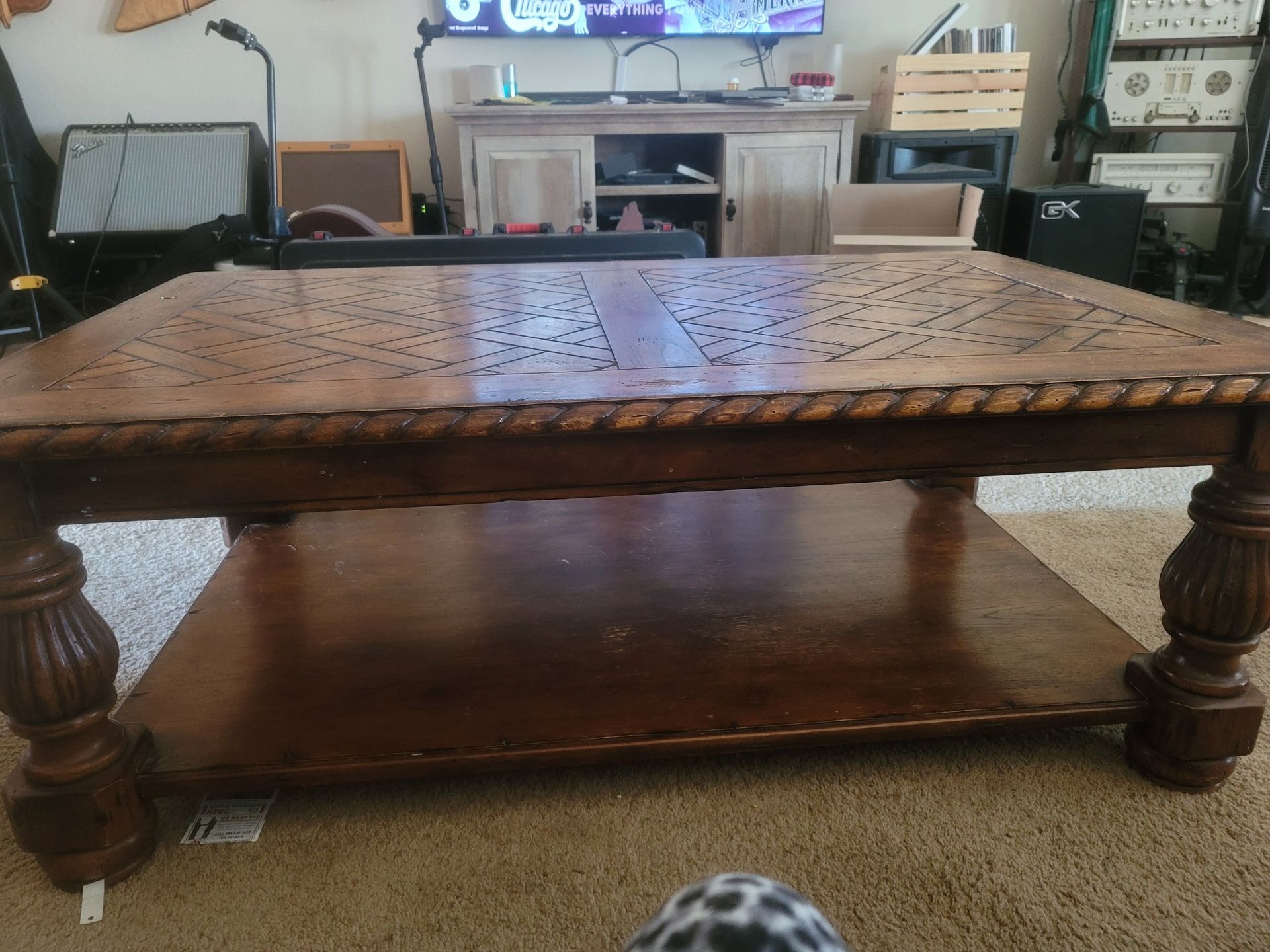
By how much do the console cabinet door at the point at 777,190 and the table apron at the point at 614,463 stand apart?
2.33m

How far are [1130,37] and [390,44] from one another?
254 cm

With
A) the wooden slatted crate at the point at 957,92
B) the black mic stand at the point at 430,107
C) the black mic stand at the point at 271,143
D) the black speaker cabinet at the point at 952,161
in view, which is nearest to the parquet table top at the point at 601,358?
the black mic stand at the point at 271,143

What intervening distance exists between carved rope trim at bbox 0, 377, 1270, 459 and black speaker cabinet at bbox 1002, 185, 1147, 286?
2.45 m

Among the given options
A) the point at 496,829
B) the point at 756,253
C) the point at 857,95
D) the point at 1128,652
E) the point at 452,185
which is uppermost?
the point at 857,95

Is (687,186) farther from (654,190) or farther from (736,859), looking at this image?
(736,859)

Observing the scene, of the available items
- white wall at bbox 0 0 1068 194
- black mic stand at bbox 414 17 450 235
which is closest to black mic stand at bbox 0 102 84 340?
white wall at bbox 0 0 1068 194

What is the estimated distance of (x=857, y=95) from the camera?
3393 millimetres

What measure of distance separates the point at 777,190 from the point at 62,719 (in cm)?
280

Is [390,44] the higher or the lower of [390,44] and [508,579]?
the higher

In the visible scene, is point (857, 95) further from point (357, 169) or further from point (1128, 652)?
point (1128, 652)

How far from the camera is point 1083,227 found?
295 cm

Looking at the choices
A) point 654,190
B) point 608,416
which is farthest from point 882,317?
point 654,190

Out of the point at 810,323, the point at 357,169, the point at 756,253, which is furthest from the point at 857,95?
the point at 810,323

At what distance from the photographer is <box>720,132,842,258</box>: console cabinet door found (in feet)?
9.96
